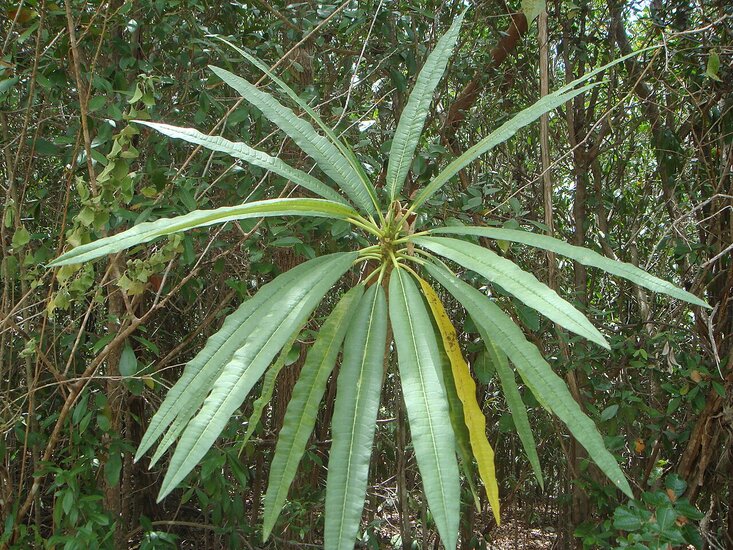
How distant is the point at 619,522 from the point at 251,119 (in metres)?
1.61

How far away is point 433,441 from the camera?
2.45 ft

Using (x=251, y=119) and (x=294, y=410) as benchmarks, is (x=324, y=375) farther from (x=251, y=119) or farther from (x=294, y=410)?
(x=251, y=119)

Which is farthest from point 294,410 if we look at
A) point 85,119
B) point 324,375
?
point 85,119

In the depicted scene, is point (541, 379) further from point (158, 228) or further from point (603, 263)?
point (158, 228)

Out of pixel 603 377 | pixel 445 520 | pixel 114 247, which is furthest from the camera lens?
pixel 603 377

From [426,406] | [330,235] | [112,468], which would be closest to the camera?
[426,406]

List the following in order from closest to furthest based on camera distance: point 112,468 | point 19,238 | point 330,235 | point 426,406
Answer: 1. point 426,406
2. point 19,238
3. point 112,468
4. point 330,235

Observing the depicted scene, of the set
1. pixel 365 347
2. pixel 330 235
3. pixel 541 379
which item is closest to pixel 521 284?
pixel 541 379

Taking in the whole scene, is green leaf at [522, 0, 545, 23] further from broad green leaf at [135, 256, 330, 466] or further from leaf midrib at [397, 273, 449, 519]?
broad green leaf at [135, 256, 330, 466]

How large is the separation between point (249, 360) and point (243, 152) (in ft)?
1.29

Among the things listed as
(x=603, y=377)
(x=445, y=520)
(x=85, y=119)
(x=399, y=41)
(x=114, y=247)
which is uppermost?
(x=399, y=41)

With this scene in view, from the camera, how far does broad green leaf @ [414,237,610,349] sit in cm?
76

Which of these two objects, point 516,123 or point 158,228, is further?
point 516,123

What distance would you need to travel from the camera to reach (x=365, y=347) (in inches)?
37.0
